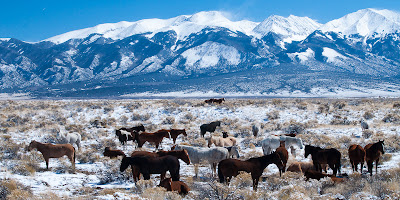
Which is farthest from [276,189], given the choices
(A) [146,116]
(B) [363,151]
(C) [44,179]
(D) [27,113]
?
(D) [27,113]

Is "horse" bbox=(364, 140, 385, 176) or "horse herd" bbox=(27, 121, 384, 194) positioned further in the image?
"horse" bbox=(364, 140, 385, 176)

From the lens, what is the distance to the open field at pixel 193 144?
834cm

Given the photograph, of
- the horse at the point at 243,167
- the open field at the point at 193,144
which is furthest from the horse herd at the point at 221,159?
the open field at the point at 193,144

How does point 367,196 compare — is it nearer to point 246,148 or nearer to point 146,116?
point 246,148

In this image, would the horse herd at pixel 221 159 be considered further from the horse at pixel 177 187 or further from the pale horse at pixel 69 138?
the pale horse at pixel 69 138

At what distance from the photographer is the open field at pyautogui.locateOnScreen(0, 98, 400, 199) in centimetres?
834

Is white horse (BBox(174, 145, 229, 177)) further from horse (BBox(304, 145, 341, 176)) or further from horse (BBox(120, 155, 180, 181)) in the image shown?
horse (BBox(304, 145, 341, 176))

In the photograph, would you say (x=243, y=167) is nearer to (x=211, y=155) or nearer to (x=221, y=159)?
(x=221, y=159)

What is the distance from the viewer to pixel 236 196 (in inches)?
319

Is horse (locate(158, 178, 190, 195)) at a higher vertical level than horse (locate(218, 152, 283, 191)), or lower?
lower

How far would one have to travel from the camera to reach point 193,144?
17.3 m

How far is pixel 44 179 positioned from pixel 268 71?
153213mm

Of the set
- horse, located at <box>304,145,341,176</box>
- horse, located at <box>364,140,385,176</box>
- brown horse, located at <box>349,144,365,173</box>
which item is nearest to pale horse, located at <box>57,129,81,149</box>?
horse, located at <box>304,145,341,176</box>

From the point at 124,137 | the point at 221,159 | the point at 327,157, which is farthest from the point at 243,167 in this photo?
the point at 124,137
